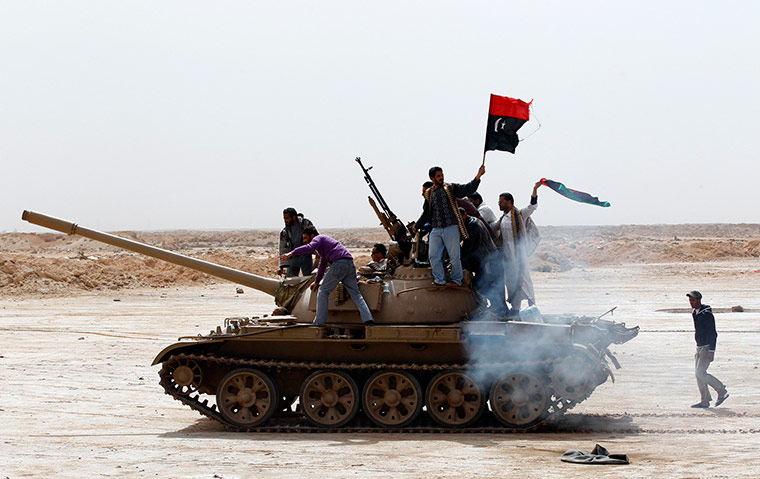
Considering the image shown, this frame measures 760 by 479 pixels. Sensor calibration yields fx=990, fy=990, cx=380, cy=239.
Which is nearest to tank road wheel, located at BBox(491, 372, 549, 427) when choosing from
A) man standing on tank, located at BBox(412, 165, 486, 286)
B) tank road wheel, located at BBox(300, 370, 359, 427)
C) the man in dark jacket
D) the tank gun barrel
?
the man in dark jacket

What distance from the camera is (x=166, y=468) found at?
11.9m

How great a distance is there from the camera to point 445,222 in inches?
584

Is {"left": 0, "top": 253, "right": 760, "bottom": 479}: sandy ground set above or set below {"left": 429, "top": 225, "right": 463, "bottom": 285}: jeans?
below

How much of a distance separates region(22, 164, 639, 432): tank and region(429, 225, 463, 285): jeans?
22cm

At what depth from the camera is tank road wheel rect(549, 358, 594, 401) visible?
14.3 meters

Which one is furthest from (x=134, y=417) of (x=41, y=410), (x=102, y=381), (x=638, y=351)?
(x=638, y=351)

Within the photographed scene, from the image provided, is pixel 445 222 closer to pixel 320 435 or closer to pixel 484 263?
pixel 484 263

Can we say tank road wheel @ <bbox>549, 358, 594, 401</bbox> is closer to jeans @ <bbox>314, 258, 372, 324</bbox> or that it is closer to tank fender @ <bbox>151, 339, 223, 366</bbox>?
jeans @ <bbox>314, 258, 372, 324</bbox>

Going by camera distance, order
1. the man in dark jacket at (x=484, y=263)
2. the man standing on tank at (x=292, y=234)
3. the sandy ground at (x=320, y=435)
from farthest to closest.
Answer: the man standing on tank at (x=292, y=234) < the man in dark jacket at (x=484, y=263) < the sandy ground at (x=320, y=435)

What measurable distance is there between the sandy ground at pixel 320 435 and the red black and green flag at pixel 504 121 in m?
4.52

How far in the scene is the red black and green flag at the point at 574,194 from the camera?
52.5 feet

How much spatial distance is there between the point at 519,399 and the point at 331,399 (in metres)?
2.81

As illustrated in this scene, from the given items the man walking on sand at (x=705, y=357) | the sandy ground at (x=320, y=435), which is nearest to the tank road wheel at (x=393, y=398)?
the sandy ground at (x=320, y=435)

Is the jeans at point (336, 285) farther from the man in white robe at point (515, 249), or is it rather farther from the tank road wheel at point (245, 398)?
the man in white robe at point (515, 249)
